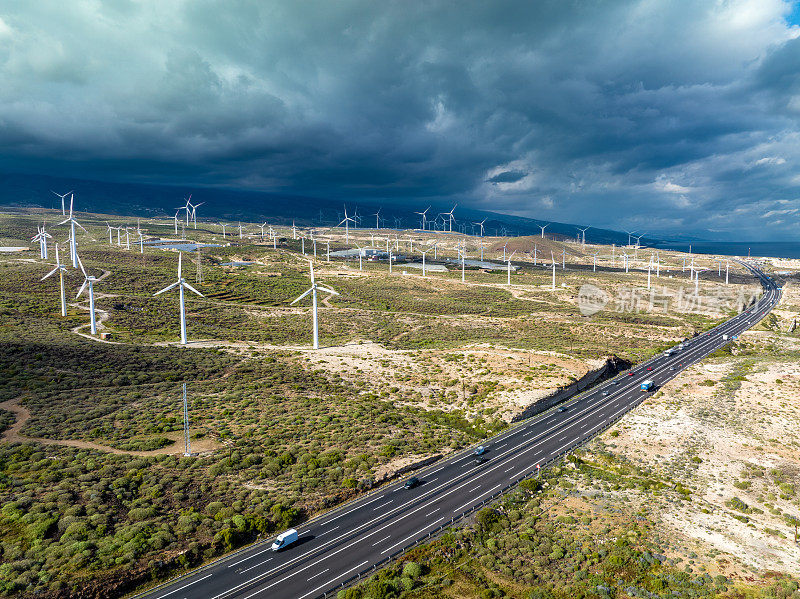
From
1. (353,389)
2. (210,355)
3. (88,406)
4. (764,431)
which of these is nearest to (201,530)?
(88,406)

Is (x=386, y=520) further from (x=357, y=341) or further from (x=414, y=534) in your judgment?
(x=357, y=341)

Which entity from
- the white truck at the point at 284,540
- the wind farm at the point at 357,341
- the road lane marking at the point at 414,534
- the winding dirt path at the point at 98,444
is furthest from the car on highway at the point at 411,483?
the winding dirt path at the point at 98,444

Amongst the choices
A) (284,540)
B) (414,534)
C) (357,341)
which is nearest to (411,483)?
(414,534)

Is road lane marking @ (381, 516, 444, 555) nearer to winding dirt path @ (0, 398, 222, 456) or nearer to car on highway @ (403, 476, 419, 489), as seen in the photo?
car on highway @ (403, 476, 419, 489)

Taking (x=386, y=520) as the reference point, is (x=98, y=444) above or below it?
above

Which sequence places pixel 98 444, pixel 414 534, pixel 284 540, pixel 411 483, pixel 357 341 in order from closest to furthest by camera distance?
pixel 284 540
pixel 414 534
pixel 411 483
pixel 98 444
pixel 357 341

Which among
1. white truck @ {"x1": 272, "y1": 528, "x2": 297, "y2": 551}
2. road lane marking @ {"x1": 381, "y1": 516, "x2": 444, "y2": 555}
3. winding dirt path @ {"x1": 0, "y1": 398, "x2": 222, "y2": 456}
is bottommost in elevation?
road lane marking @ {"x1": 381, "y1": 516, "x2": 444, "y2": 555}

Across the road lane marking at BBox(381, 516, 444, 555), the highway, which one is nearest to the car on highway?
the highway
